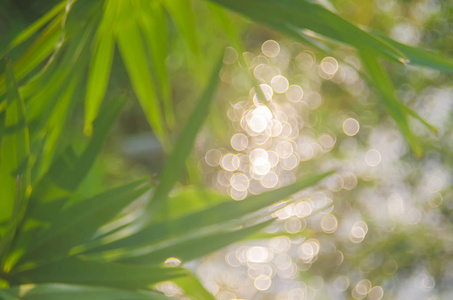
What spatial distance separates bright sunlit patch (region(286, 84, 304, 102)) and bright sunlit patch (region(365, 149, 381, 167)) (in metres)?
0.31

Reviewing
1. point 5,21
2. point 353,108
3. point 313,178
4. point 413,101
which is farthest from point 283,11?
point 353,108

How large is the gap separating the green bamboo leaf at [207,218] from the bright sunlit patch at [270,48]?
4.60ft

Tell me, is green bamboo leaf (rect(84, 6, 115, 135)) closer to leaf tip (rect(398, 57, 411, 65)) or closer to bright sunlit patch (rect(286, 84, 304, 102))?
leaf tip (rect(398, 57, 411, 65))

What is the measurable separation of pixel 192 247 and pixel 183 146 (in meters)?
0.08

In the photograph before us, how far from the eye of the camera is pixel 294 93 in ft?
5.59

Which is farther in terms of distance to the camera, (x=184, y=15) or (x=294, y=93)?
(x=294, y=93)

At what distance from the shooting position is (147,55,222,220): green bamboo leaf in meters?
0.37

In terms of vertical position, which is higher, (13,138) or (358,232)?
(13,138)

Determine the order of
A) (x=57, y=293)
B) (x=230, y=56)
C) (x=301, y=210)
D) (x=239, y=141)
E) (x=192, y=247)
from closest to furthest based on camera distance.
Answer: (x=57, y=293) < (x=192, y=247) < (x=301, y=210) < (x=230, y=56) < (x=239, y=141)

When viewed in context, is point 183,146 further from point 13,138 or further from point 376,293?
point 376,293

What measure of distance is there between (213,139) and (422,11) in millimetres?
764

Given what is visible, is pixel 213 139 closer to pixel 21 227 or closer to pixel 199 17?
pixel 199 17

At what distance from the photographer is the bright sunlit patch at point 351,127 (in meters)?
1.71

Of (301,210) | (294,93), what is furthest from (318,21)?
(294,93)
